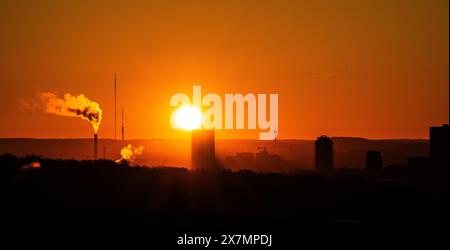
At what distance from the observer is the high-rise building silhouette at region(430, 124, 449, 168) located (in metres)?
183

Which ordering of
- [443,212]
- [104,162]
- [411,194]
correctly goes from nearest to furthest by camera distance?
[443,212] < [104,162] < [411,194]

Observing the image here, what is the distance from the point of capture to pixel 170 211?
7931cm

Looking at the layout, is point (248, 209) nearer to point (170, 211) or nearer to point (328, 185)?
Answer: point (328, 185)

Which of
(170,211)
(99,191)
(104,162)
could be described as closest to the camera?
(170,211)

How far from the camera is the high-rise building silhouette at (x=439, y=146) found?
18288 cm

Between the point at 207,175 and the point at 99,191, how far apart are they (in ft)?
124

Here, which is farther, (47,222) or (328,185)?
(328,185)

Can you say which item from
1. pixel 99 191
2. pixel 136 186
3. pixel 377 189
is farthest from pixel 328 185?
pixel 99 191

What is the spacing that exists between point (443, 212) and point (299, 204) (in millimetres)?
26610

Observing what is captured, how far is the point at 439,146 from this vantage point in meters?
185

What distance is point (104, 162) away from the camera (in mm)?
137125
